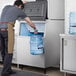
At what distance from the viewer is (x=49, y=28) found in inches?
157

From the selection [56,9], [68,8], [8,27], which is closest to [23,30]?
[56,9]

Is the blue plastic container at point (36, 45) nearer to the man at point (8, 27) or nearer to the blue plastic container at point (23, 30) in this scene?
the man at point (8, 27)

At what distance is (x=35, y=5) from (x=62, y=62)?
128 cm

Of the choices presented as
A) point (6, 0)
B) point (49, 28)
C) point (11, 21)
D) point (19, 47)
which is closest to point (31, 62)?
point (19, 47)

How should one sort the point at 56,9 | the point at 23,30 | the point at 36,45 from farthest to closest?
the point at 23,30
the point at 56,9
the point at 36,45

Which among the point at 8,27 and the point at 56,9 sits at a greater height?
the point at 56,9

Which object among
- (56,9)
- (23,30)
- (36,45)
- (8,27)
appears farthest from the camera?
(23,30)

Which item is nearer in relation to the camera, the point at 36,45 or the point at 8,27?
the point at 8,27

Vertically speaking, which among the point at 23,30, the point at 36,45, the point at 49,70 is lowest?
the point at 49,70

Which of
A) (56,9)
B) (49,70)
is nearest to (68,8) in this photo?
(56,9)

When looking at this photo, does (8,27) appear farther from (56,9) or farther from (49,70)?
(49,70)

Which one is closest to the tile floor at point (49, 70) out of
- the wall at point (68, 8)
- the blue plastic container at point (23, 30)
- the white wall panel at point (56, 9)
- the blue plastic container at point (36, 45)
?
the blue plastic container at point (36, 45)

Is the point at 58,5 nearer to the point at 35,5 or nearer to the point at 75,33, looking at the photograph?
the point at 35,5

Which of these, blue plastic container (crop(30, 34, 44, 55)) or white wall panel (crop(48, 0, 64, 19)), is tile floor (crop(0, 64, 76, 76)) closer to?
blue plastic container (crop(30, 34, 44, 55))
